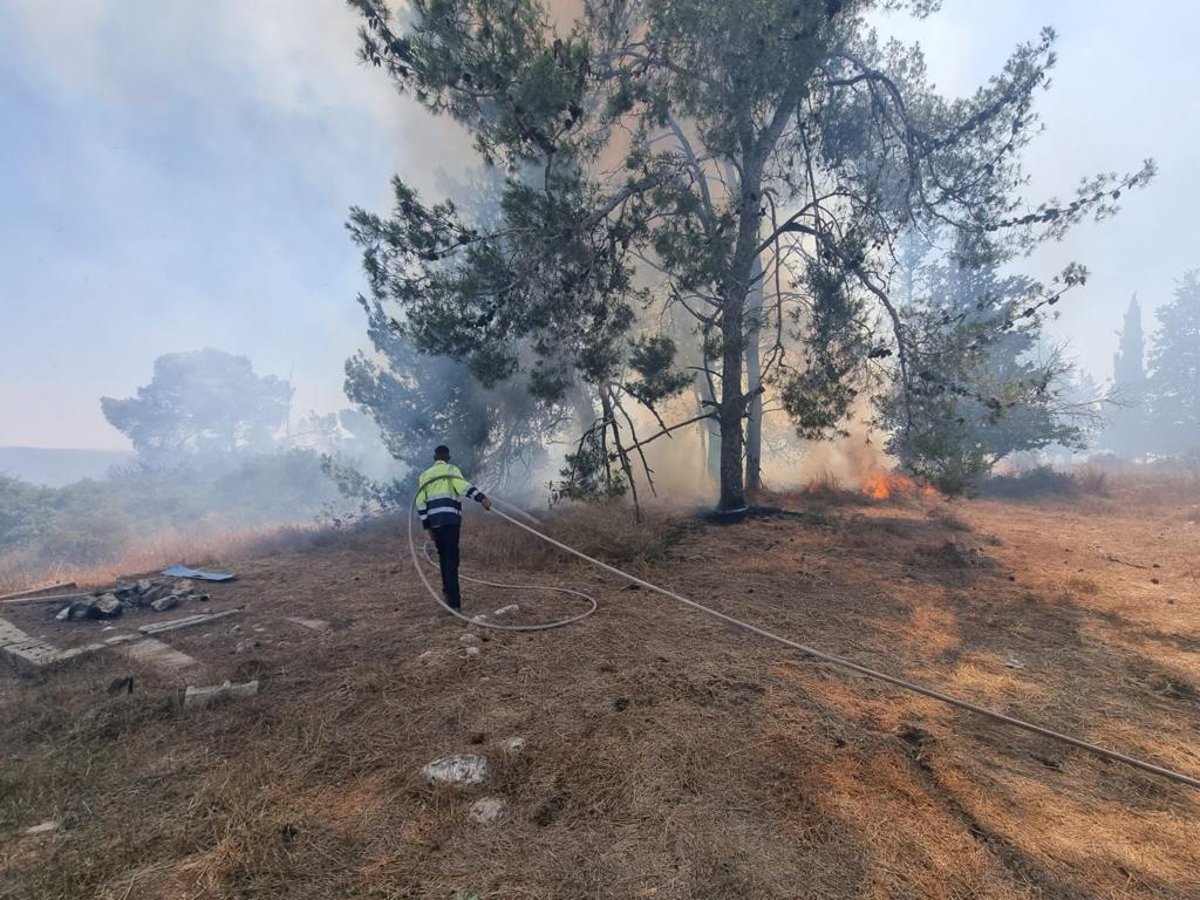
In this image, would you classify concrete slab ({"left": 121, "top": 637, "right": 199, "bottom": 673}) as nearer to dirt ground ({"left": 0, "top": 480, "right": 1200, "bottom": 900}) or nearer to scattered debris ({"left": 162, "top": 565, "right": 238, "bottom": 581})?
dirt ground ({"left": 0, "top": 480, "right": 1200, "bottom": 900})

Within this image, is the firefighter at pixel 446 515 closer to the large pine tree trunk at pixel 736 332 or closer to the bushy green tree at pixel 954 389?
the large pine tree trunk at pixel 736 332

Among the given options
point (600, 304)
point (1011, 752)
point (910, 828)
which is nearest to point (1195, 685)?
point (1011, 752)

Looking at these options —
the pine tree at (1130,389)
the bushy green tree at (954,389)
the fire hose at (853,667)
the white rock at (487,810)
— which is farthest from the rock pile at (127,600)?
the pine tree at (1130,389)

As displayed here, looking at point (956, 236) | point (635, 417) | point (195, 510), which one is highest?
point (956, 236)

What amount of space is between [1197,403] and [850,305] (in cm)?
6425

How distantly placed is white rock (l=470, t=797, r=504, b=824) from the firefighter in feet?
11.4

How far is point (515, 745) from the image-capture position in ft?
11.5

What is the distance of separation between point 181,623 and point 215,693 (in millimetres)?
2767

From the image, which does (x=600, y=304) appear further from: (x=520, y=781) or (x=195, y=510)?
(x=195, y=510)

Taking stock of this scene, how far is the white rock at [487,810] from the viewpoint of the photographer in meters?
2.85

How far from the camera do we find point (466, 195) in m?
19.9

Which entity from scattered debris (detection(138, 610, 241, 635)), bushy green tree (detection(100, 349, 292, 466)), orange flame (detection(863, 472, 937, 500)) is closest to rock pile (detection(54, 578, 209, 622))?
scattered debris (detection(138, 610, 241, 635))

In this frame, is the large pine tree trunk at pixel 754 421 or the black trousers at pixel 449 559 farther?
the large pine tree trunk at pixel 754 421

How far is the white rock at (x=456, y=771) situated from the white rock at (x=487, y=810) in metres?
0.19
